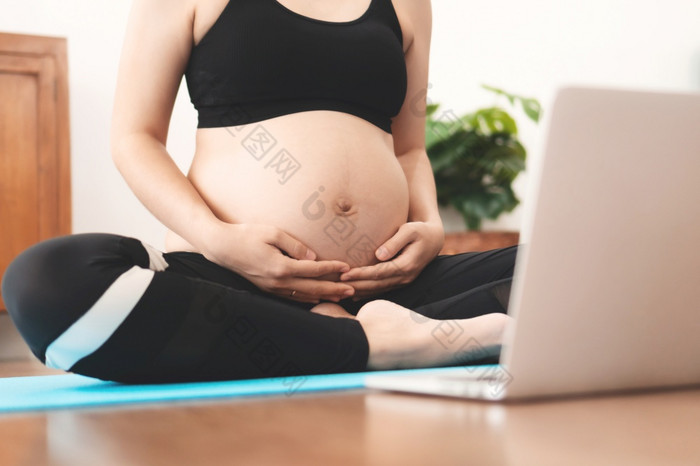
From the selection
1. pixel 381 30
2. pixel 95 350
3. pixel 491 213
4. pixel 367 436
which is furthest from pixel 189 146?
pixel 367 436

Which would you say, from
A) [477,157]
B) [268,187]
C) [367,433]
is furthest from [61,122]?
[367,433]

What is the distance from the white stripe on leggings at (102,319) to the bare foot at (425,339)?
11.0 inches

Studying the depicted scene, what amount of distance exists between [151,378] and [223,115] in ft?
1.53

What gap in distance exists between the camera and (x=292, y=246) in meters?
1.03

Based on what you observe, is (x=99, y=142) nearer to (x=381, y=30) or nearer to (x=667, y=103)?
(x=381, y=30)

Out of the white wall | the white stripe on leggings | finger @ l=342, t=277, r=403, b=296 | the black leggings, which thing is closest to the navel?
finger @ l=342, t=277, r=403, b=296

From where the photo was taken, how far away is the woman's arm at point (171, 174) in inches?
39.4

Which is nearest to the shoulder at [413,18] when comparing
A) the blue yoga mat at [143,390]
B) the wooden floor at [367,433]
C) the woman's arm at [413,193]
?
the woman's arm at [413,193]

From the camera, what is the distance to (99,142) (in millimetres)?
2924

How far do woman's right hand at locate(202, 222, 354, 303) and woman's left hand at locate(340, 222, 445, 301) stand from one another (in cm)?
4

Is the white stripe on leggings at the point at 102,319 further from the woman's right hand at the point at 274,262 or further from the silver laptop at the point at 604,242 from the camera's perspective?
the silver laptop at the point at 604,242

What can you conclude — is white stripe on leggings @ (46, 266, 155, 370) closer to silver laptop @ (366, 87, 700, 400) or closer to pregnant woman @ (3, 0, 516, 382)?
pregnant woman @ (3, 0, 516, 382)

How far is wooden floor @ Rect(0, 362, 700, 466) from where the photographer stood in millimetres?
474

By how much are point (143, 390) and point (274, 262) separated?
261 millimetres
